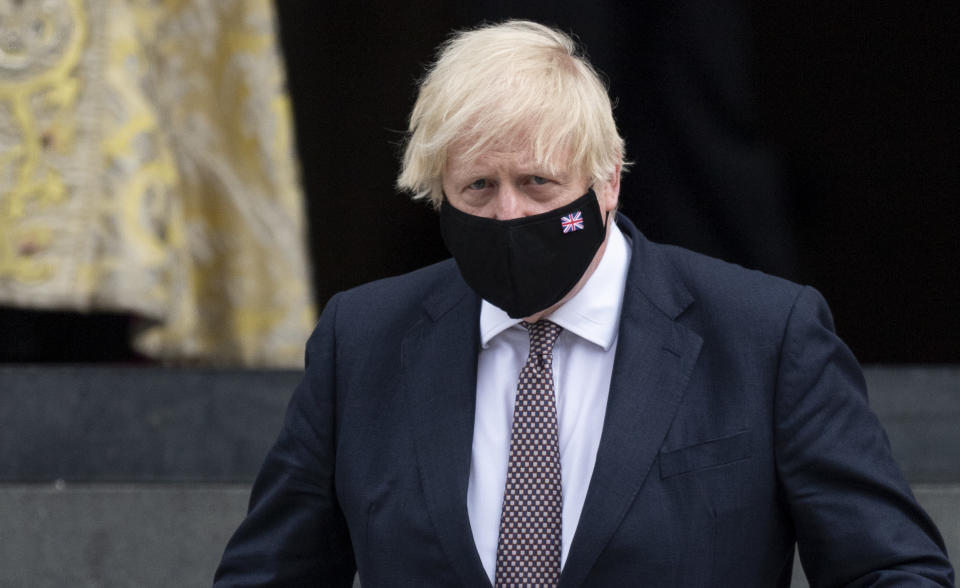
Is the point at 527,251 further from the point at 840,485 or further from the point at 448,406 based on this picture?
the point at 840,485

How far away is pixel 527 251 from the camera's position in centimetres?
238

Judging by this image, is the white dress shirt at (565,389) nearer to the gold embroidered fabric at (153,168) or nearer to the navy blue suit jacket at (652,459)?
the navy blue suit jacket at (652,459)

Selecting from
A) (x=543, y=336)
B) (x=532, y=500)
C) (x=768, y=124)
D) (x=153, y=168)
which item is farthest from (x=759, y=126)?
(x=532, y=500)

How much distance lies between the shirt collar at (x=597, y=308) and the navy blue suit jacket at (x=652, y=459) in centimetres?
4

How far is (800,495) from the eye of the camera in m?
2.27

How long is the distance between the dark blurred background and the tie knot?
265 centimetres

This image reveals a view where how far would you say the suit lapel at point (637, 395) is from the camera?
2.26m

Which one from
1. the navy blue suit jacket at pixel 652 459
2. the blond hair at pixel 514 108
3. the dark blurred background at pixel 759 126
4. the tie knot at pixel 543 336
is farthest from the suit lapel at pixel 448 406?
the dark blurred background at pixel 759 126

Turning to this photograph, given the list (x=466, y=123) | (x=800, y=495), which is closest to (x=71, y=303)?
(x=466, y=123)

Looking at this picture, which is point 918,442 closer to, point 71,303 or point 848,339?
point 848,339


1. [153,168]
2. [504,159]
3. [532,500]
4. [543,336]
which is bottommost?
[153,168]

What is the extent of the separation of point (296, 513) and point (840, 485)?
1.02 metres

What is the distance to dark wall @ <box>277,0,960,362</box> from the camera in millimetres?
→ 4934

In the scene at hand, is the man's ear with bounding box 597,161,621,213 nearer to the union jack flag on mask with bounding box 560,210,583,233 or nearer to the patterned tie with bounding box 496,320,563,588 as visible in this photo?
the union jack flag on mask with bounding box 560,210,583,233
